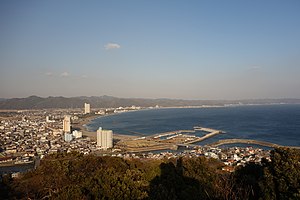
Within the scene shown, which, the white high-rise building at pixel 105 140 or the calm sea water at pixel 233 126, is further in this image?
the calm sea water at pixel 233 126

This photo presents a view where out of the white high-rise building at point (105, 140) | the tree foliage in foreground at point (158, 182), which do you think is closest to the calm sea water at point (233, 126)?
the white high-rise building at point (105, 140)

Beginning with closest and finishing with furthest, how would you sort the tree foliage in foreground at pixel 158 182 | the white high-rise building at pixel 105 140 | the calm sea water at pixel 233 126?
1. the tree foliage in foreground at pixel 158 182
2. the white high-rise building at pixel 105 140
3. the calm sea water at pixel 233 126

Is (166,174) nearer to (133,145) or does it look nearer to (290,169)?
(290,169)

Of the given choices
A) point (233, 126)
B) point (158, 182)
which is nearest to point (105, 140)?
point (158, 182)

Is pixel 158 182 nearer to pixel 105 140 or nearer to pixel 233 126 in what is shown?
pixel 105 140

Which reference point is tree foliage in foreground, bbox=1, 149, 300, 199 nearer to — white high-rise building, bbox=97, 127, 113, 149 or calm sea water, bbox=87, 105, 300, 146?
white high-rise building, bbox=97, 127, 113, 149

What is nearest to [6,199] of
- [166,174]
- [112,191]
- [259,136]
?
[112,191]

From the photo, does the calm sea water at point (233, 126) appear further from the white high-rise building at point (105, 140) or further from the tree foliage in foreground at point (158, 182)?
the tree foliage in foreground at point (158, 182)

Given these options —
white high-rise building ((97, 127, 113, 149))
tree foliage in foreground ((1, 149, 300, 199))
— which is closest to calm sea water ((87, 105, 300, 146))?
white high-rise building ((97, 127, 113, 149))

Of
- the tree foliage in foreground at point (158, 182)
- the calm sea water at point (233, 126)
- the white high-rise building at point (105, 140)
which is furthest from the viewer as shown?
the calm sea water at point (233, 126)

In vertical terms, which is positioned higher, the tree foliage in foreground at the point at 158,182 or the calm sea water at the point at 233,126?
the tree foliage in foreground at the point at 158,182
